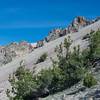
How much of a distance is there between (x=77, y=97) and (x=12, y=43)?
76802 millimetres

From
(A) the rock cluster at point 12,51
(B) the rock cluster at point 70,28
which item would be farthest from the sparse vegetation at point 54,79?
(B) the rock cluster at point 70,28

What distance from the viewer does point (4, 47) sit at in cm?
9881

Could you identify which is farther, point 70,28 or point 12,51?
point 12,51

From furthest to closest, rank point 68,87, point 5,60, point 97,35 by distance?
point 5,60
point 97,35
point 68,87

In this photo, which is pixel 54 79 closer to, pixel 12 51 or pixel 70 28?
pixel 70 28

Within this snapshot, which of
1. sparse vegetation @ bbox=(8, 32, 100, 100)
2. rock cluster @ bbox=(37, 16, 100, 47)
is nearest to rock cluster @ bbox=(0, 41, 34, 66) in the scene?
rock cluster @ bbox=(37, 16, 100, 47)

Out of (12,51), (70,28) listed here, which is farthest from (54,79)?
(12,51)

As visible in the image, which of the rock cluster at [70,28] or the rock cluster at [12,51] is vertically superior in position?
the rock cluster at [70,28]

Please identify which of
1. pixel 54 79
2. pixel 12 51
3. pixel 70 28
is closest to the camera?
pixel 54 79

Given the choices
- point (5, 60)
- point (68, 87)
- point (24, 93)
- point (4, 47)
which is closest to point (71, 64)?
point (68, 87)

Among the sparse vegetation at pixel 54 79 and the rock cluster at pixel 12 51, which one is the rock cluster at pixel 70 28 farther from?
the sparse vegetation at pixel 54 79

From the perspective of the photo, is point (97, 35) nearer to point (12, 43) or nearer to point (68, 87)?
point (68, 87)

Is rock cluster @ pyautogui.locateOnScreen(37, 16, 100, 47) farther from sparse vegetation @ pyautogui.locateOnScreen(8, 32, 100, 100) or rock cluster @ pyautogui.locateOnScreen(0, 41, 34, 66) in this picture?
sparse vegetation @ pyautogui.locateOnScreen(8, 32, 100, 100)

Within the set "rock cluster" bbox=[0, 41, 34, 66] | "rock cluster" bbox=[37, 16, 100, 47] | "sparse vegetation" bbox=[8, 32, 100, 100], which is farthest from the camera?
"rock cluster" bbox=[37, 16, 100, 47]
